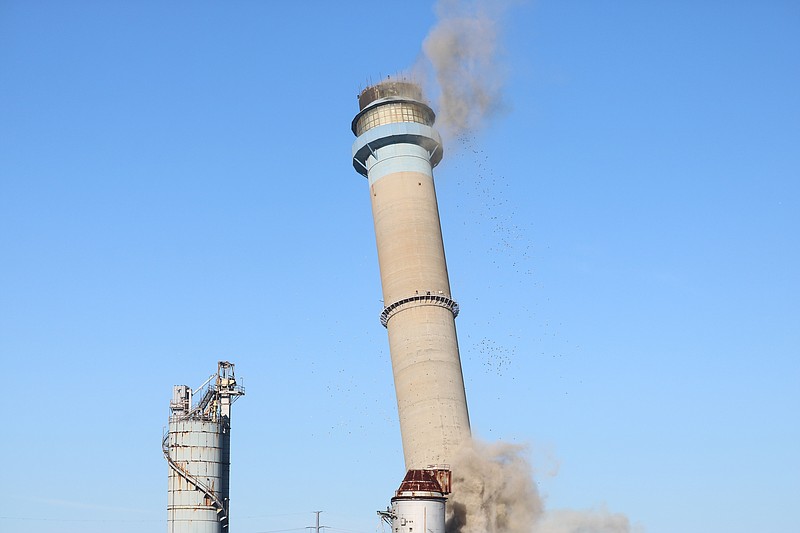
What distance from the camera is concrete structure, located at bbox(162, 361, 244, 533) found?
72.9 metres

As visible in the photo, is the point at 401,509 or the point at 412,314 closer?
the point at 401,509

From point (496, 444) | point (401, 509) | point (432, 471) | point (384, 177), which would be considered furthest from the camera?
point (384, 177)

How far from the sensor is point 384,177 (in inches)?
3071

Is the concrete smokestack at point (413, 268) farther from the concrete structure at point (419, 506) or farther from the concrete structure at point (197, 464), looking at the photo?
the concrete structure at point (197, 464)

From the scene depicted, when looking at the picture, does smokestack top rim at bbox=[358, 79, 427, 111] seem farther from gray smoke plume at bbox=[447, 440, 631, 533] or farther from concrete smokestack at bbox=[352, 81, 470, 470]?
gray smoke plume at bbox=[447, 440, 631, 533]

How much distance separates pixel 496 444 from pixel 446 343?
9192 millimetres

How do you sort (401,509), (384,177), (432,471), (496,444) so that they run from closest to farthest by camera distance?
(401,509)
(432,471)
(496,444)
(384,177)

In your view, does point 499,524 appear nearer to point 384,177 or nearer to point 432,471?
point 432,471

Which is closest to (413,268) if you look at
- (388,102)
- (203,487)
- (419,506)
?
(388,102)

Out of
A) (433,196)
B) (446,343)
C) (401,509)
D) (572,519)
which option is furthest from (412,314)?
(572,519)

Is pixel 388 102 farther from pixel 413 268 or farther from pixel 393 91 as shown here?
pixel 413 268

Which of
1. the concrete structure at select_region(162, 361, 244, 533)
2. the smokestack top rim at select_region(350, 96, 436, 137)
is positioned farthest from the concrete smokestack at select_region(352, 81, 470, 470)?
the concrete structure at select_region(162, 361, 244, 533)

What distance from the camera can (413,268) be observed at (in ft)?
244

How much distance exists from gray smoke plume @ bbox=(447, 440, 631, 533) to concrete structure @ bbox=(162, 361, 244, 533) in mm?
19789
